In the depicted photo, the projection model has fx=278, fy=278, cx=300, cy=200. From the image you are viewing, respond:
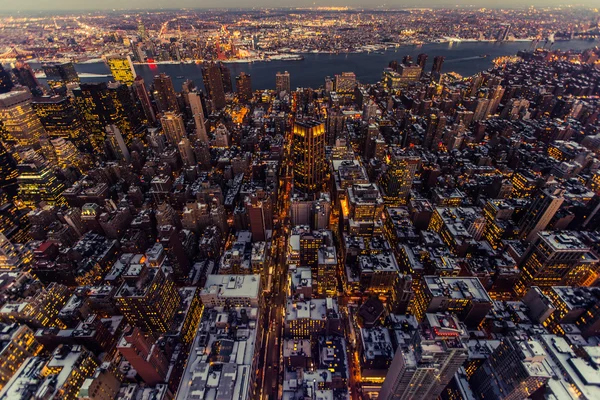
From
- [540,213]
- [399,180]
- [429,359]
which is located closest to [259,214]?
[399,180]

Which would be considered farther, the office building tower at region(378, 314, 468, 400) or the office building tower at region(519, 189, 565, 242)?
the office building tower at region(519, 189, 565, 242)

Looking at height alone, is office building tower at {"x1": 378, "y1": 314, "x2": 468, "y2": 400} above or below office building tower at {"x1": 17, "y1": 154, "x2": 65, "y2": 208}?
above

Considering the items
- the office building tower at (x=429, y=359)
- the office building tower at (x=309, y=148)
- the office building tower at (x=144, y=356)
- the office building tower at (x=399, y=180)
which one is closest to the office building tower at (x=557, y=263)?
the office building tower at (x=399, y=180)

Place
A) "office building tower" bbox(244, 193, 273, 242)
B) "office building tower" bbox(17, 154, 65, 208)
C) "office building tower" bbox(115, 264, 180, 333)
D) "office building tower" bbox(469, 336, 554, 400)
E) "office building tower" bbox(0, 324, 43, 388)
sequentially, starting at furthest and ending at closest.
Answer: "office building tower" bbox(17, 154, 65, 208) < "office building tower" bbox(244, 193, 273, 242) < "office building tower" bbox(115, 264, 180, 333) < "office building tower" bbox(0, 324, 43, 388) < "office building tower" bbox(469, 336, 554, 400)

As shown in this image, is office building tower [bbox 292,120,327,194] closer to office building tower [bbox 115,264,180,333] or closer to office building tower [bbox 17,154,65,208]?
office building tower [bbox 115,264,180,333]

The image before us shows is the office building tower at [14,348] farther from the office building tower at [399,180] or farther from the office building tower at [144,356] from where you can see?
the office building tower at [399,180]

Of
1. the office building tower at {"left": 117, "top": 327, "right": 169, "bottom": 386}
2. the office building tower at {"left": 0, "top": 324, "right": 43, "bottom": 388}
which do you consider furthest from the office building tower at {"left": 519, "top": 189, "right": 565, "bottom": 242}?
the office building tower at {"left": 0, "top": 324, "right": 43, "bottom": 388}

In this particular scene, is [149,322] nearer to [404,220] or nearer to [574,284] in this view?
[404,220]

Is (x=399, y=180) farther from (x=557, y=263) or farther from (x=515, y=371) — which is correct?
(x=515, y=371)
